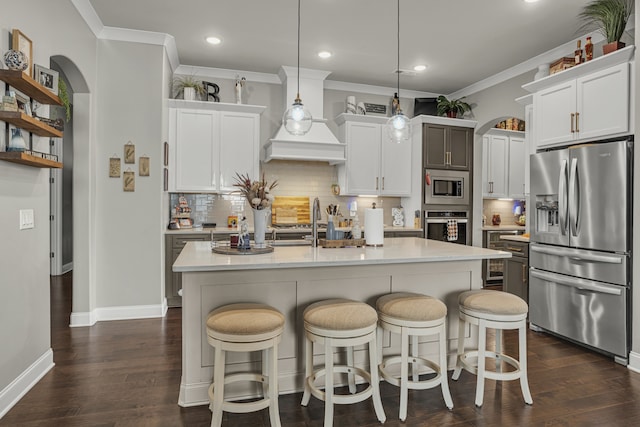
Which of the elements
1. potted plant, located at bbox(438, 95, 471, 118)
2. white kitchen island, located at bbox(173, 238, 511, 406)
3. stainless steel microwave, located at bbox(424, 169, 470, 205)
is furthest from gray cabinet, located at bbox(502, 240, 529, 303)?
potted plant, located at bbox(438, 95, 471, 118)

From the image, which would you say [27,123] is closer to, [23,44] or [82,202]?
[23,44]

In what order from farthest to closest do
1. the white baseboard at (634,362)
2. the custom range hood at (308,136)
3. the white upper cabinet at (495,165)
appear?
the white upper cabinet at (495,165), the custom range hood at (308,136), the white baseboard at (634,362)

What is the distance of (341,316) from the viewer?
7.39 ft

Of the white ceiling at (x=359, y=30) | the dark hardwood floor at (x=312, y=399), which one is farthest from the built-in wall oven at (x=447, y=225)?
the dark hardwood floor at (x=312, y=399)

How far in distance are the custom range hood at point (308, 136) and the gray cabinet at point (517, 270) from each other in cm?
240

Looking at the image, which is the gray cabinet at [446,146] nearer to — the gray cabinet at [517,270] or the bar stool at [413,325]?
the gray cabinet at [517,270]

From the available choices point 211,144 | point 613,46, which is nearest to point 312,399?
point 211,144

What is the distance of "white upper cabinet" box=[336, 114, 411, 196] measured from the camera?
5.63 m

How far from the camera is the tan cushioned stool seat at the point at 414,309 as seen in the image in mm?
2389

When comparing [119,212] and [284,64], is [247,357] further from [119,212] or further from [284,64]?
[284,64]

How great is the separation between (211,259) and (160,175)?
2.32m

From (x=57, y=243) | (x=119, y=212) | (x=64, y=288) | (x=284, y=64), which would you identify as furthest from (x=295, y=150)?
(x=57, y=243)

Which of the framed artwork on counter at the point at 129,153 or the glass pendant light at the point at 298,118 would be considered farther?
the framed artwork on counter at the point at 129,153

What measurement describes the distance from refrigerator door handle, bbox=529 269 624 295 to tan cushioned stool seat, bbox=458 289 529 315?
3.92 feet
